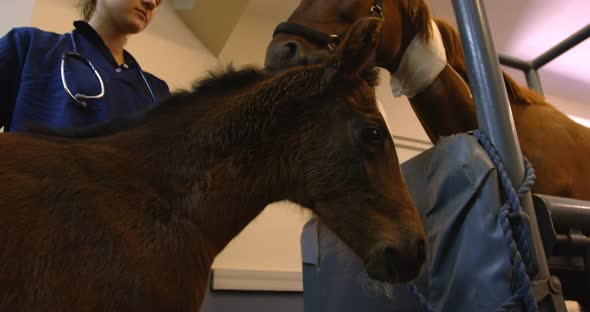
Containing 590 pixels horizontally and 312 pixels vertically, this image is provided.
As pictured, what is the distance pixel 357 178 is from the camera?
677 millimetres

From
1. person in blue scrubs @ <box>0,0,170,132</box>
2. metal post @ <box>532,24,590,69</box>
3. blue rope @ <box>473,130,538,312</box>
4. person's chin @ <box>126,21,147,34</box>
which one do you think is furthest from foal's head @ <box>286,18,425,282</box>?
metal post @ <box>532,24,590,69</box>

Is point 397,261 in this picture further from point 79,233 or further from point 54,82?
point 54,82

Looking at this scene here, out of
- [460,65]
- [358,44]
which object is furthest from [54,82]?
[460,65]

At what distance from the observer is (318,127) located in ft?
2.27

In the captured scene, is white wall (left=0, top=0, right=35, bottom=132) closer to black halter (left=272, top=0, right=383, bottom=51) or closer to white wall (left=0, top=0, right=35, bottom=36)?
white wall (left=0, top=0, right=35, bottom=36)

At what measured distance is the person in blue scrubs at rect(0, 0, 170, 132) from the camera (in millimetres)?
773

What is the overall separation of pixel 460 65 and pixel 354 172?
2.32 ft

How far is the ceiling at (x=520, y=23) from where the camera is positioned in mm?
1730

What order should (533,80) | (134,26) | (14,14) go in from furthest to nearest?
(533,80), (14,14), (134,26)

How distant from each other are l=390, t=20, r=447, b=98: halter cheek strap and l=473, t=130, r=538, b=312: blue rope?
526 millimetres

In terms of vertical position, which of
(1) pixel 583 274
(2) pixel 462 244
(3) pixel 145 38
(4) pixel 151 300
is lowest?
(1) pixel 583 274

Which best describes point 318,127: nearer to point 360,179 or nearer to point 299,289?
point 360,179

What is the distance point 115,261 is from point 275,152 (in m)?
0.27

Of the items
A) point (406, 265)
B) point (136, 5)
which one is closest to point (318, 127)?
point (406, 265)
